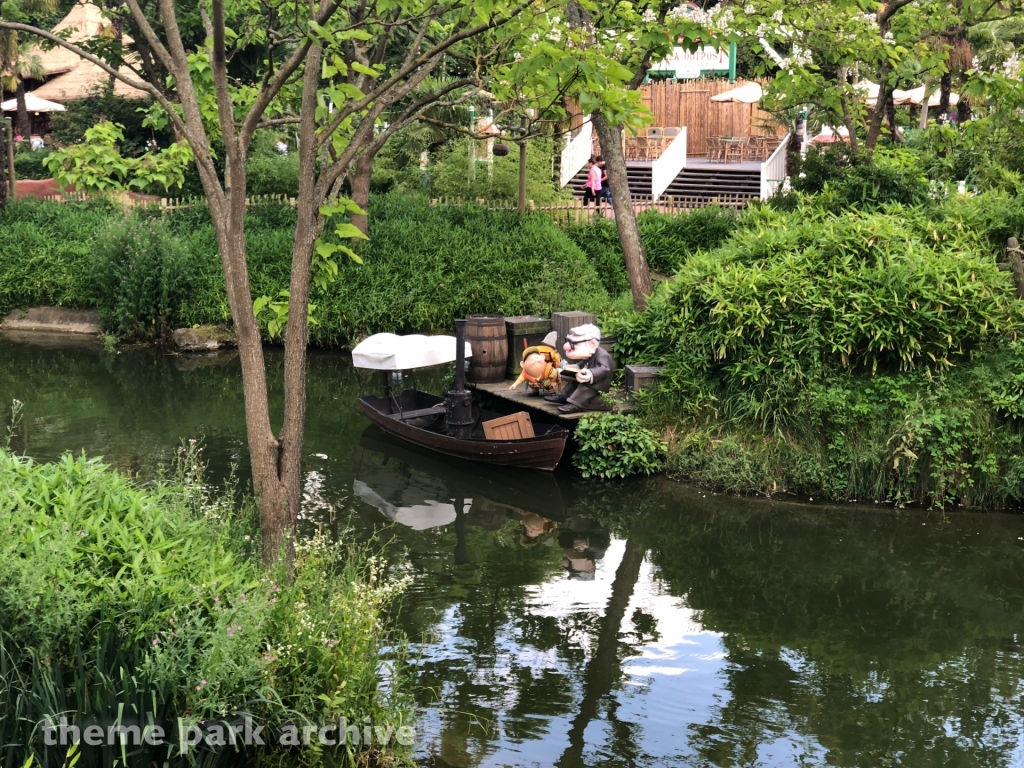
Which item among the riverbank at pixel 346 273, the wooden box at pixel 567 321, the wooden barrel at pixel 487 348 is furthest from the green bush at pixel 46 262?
the wooden box at pixel 567 321

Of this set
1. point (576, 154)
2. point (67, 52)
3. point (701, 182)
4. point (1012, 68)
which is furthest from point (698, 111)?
point (67, 52)

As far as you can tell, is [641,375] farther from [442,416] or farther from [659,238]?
[659,238]

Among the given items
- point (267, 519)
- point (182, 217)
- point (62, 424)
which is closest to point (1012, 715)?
point (267, 519)

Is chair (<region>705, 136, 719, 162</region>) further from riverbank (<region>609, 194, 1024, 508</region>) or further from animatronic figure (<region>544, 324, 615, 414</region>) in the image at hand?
animatronic figure (<region>544, 324, 615, 414</region>)

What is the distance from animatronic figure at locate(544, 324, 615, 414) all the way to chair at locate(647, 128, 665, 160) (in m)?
21.8

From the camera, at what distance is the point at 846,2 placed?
13.2 metres

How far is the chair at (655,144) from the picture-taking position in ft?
113

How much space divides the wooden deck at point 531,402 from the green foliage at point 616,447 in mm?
172

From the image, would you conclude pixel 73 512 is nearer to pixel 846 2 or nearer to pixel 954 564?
pixel 954 564

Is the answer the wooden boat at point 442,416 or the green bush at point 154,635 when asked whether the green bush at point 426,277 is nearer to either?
the wooden boat at point 442,416

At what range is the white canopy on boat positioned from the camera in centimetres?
1451

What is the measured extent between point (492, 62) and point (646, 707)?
4.80 meters

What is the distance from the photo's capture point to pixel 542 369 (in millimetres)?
14094

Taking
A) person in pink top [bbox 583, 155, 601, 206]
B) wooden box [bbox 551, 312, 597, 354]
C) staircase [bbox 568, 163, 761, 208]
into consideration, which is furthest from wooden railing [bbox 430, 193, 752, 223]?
wooden box [bbox 551, 312, 597, 354]
